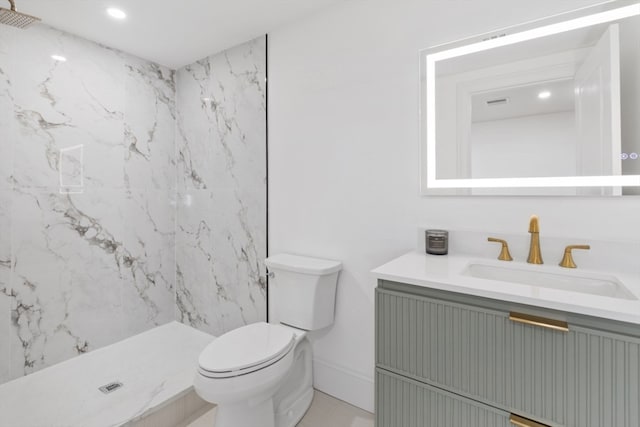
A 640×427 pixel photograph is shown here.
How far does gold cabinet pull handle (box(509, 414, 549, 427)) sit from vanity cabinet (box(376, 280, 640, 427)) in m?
0.01

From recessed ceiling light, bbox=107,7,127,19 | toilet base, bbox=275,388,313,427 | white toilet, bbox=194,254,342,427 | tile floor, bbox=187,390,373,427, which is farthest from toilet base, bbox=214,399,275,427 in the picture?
recessed ceiling light, bbox=107,7,127,19

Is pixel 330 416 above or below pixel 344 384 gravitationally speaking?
below

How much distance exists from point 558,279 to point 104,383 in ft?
8.21

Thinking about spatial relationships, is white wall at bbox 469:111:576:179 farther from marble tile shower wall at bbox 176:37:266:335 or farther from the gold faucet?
marble tile shower wall at bbox 176:37:266:335

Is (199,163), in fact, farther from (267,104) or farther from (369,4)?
(369,4)

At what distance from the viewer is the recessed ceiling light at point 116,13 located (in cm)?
187

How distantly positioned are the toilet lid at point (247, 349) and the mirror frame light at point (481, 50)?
1.03m

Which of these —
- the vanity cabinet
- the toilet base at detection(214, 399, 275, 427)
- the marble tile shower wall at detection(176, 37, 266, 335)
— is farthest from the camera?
the marble tile shower wall at detection(176, 37, 266, 335)

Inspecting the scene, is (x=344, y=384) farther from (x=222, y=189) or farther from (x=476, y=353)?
(x=222, y=189)

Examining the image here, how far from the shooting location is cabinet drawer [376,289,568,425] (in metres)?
0.88

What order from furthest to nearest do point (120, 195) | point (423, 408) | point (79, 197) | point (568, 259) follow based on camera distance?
1. point (120, 195)
2. point (79, 197)
3. point (568, 259)
4. point (423, 408)

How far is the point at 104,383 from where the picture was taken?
1.94 meters

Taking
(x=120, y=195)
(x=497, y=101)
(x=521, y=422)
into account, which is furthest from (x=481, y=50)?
(x=120, y=195)

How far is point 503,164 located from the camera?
1.39m
